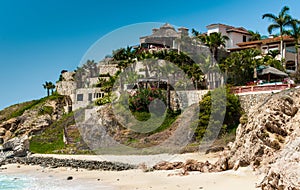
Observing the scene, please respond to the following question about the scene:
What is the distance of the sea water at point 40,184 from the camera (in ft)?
56.1

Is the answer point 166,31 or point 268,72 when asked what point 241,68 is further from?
point 166,31

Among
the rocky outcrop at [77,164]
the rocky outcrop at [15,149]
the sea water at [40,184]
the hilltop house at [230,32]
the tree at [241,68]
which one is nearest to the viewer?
the sea water at [40,184]

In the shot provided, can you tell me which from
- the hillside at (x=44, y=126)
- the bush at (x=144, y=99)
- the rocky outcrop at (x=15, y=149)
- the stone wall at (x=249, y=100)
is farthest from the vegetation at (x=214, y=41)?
the rocky outcrop at (x=15, y=149)

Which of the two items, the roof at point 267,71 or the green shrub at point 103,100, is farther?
the green shrub at point 103,100

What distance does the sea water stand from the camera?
17.1 m

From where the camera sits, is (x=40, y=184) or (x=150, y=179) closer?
(x=150, y=179)

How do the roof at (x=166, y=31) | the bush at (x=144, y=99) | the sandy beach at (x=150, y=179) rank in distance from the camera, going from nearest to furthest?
the sandy beach at (x=150, y=179) < the bush at (x=144, y=99) < the roof at (x=166, y=31)

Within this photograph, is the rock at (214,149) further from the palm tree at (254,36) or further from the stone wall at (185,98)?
the palm tree at (254,36)

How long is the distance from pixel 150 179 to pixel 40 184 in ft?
18.0

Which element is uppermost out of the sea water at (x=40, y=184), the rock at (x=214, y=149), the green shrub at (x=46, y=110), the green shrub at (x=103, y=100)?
the green shrub at (x=103, y=100)

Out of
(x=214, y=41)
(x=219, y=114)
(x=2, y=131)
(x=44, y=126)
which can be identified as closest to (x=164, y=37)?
(x=214, y=41)

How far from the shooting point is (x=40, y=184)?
61.4ft

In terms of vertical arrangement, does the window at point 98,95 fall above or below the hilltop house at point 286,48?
below

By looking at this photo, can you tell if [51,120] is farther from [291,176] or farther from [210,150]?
[291,176]
